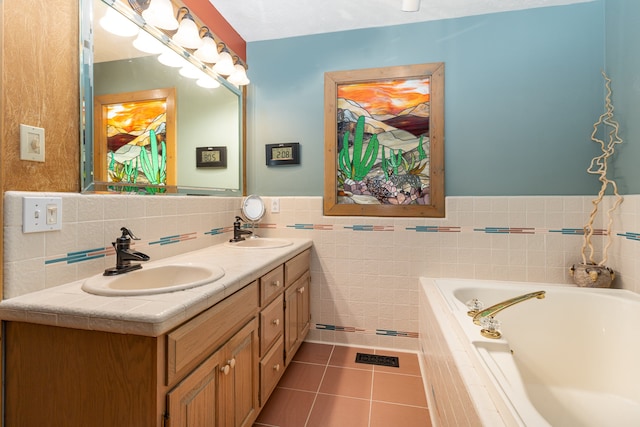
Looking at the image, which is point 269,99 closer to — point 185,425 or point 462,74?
point 462,74

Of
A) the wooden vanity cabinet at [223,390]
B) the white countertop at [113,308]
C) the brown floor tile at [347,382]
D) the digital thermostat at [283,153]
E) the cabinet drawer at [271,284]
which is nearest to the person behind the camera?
the white countertop at [113,308]

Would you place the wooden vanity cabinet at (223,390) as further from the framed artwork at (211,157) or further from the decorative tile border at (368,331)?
the framed artwork at (211,157)

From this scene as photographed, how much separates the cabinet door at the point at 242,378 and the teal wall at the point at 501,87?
1284 mm

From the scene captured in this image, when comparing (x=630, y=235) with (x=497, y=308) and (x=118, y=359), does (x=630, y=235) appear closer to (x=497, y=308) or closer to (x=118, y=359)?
(x=497, y=308)

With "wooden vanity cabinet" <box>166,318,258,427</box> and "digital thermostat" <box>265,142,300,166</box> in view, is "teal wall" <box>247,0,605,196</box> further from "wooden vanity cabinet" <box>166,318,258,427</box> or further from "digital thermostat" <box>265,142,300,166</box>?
"wooden vanity cabinet" <box>166,318,258,427</box>

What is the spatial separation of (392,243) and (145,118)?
5.54 feet

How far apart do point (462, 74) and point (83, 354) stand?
246 cm

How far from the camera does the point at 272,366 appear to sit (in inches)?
62.3

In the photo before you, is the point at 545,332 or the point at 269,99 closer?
the point at 545,332

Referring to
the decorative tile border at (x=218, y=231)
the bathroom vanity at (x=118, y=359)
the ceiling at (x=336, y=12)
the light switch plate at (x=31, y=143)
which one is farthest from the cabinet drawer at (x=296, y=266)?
the ceiling at (x=336, y=12)

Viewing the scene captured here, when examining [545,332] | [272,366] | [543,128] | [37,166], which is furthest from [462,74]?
[37,166]

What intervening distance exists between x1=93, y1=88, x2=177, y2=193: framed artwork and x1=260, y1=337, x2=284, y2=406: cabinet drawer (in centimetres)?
102

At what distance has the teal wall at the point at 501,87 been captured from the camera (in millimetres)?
1949

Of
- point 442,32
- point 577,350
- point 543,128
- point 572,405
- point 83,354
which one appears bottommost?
point 572,405
